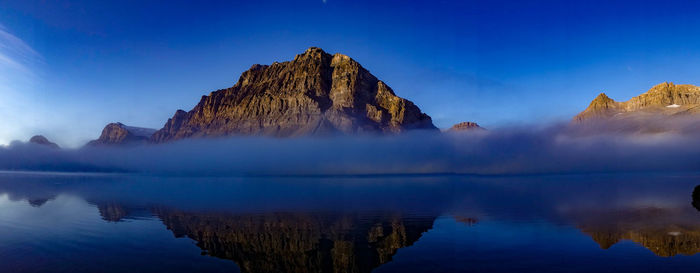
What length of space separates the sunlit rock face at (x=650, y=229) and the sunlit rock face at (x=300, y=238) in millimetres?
15643

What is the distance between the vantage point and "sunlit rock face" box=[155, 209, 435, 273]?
23.3 m

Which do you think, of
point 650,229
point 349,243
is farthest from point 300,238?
point 650,229

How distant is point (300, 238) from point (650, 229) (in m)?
32.2

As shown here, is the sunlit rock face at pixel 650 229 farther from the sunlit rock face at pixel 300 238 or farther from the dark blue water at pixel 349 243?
the sunlit rock face at pixel 300 238

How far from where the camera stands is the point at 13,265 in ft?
72.6

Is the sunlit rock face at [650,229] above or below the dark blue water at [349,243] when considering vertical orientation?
above

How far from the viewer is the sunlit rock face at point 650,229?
88.5 feet

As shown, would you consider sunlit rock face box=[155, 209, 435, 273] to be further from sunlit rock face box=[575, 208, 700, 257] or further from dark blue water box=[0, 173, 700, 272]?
sunlit rock face box=[575, 208, 700, 257]

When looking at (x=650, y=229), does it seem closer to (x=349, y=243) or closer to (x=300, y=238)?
(x=349, y=243)

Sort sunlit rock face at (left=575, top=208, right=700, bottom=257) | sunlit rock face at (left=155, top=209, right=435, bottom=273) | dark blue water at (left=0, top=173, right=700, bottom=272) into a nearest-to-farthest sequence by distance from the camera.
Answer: dark blue water at (left=0, top=173, right=700, bottom=272)
sunlit rock face at (left=155, top=209, right=435, bottom=273)
sunlit rock face at (left=575, top=208, right=700, bottom=257)

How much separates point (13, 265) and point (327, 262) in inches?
753

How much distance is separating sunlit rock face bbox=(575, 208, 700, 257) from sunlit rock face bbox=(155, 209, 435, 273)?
616 inches

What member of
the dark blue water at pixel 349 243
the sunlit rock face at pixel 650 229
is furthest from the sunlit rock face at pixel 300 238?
the sunlit rock face at pixel 650 229

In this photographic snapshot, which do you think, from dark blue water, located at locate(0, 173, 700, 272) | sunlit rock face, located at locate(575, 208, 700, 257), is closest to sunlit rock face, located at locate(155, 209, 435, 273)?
dark blue water, located at locate(0, 173, 700, 272)
